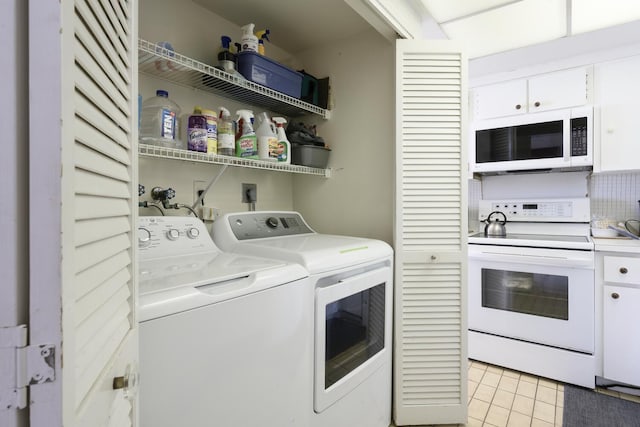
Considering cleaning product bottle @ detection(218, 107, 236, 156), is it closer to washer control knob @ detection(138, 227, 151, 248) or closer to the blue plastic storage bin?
the blue plastic storage bin

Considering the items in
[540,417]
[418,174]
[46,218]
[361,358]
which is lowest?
[540,417]

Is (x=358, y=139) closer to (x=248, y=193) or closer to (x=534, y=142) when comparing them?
(x=248, y=193)

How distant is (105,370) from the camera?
1.71 feet

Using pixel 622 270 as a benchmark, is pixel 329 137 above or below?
above

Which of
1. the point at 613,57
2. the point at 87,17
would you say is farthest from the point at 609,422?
the point at 87,17

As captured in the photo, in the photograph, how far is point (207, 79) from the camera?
1.55m

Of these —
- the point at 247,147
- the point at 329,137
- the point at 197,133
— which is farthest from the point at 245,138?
the point at 329,137

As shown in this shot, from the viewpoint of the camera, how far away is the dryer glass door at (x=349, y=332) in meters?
1.23

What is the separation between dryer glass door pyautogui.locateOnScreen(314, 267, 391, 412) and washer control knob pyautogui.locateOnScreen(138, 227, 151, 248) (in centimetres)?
69

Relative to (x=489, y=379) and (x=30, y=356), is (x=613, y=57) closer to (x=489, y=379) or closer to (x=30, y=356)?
(x=489, y=379)

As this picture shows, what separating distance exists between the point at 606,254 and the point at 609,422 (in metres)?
0.94

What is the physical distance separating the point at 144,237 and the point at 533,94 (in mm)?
2787

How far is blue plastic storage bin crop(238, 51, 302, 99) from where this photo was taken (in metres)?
1.59

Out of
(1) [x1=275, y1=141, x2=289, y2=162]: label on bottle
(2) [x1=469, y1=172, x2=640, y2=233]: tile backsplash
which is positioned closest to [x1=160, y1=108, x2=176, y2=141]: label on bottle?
(1) [x1=275, y1=141, x2=289, y2=162]: label on bottle
